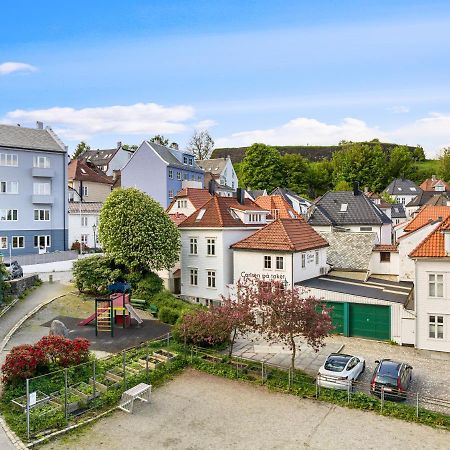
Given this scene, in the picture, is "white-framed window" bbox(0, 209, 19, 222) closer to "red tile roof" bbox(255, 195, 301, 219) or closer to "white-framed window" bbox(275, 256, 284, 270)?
"red tile roof" bbox(255, 195, 301, 219)

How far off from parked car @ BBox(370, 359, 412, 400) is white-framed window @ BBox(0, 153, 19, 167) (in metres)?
39.7

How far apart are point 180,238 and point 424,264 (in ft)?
62.5

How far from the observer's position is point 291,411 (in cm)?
1819

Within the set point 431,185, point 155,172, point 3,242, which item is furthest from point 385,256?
point 431,185

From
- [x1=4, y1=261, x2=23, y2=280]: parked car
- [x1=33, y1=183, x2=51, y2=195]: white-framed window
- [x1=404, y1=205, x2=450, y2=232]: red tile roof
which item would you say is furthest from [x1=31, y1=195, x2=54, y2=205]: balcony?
[x1=404, y1=205, x2=450, y2=232]: red tile roof

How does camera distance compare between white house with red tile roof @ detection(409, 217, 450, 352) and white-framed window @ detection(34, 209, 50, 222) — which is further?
white-framed window @ detection(34, 209, 50, 222)

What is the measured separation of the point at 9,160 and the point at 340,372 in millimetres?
38773

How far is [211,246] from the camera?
36.6 metres

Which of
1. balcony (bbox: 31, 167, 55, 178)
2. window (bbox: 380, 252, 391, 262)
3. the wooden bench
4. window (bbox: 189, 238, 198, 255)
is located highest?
balcony (bbox: 31, 167, 55, 178)

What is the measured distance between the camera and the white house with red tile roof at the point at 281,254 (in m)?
32.2

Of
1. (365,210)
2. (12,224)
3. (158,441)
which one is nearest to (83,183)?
(12,224)

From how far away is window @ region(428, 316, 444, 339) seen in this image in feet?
87.6

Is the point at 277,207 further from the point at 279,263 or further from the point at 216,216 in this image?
the point at 279,263

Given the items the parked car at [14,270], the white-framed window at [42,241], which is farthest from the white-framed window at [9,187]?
the parked car at [14,270]
